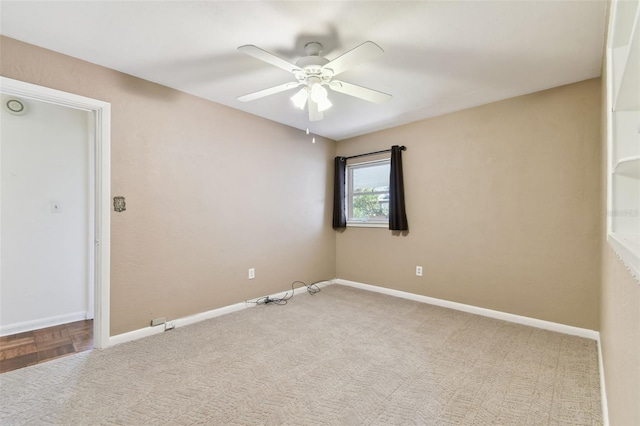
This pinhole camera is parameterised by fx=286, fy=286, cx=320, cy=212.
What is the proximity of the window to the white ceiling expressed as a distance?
150 cm

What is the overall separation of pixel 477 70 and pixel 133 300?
350 centimetres

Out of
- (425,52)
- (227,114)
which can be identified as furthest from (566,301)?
(227,114)

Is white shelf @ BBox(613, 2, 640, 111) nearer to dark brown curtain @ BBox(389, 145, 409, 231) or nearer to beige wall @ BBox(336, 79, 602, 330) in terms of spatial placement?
beige wall @ BBox(336, 79, 602, 330)

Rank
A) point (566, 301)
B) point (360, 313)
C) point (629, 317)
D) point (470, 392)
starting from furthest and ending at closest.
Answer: point (360, 313) < point (566, 301) < point (470, 392) < point (629, 317)

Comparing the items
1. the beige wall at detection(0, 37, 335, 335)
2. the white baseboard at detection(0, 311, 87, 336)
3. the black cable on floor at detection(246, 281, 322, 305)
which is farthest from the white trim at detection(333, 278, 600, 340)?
the white baseboard at detection(0, 311, 87, 336)

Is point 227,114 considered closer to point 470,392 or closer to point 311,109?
point 311,109

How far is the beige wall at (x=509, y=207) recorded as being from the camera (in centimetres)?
254

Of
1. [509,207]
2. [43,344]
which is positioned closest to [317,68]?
[509,207]

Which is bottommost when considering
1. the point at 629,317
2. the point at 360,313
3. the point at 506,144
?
the point at 360,313

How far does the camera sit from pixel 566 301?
261 cm

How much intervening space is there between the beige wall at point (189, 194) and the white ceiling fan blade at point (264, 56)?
57.2 inches

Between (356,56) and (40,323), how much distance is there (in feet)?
12.3

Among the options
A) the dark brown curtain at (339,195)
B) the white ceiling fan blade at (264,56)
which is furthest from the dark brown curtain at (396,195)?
the white ceiling fan blade at (264,56)

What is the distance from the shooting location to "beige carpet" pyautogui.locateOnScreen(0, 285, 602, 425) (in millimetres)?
1564
